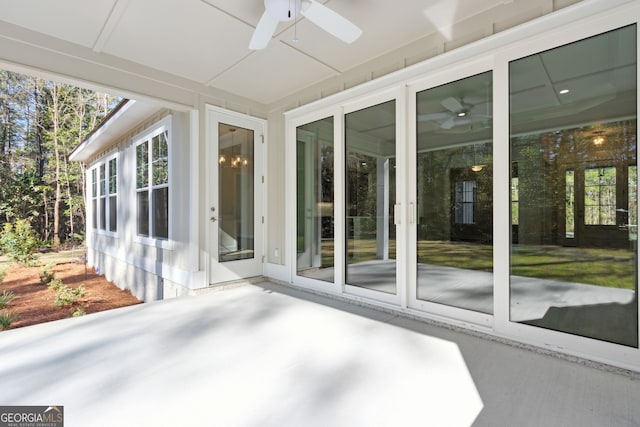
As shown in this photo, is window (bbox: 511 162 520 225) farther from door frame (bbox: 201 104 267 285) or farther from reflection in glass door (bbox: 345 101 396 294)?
door frame (bbox: 201 104 267 285)

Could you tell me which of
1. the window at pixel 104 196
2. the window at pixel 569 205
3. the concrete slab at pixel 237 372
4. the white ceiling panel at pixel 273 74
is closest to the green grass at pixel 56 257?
the window at pixel 104 196

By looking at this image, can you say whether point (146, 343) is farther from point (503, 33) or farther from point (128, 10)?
point (503, 33)

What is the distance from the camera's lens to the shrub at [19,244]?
8.14 meters

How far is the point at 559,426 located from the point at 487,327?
44.6 inches

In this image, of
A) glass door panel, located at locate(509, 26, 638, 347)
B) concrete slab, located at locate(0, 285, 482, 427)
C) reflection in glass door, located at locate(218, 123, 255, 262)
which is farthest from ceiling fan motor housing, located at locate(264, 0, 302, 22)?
concrete slab, located at locate(0, 285, 482, 427)

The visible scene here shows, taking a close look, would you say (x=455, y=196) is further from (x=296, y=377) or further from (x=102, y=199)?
(x=102, y=199)

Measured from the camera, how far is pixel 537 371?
2.04 meters

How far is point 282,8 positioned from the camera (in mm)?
2240

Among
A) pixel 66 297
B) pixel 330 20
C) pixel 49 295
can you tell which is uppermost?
pixel 330 20

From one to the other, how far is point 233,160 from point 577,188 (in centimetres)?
393

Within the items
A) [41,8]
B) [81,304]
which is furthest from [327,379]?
[81,304]

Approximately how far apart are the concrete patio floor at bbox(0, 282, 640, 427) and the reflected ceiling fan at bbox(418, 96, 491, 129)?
1916 mm

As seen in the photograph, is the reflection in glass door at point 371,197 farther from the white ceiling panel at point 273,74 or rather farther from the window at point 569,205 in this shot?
the window at point 569,205

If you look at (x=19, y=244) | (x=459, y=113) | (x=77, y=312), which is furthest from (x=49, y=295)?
(x=459, y=113)
